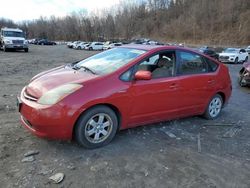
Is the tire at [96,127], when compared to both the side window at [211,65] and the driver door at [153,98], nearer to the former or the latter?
the driver door at [153,98]

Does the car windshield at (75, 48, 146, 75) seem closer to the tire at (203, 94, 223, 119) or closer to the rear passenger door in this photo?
the rear passenger door

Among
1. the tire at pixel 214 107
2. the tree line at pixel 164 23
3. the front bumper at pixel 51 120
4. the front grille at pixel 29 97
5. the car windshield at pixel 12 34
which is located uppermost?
the tree line at pixel 164 23

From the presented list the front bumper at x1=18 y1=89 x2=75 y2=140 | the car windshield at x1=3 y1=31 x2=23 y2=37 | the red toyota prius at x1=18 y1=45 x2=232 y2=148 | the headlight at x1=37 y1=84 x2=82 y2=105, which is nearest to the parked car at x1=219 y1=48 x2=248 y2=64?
the red toyota prius at x1=18 y1=45 x2=232 y2=148

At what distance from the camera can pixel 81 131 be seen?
3.82 meters

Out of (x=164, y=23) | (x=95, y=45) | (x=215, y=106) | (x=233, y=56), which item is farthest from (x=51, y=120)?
(x=164, y=23)

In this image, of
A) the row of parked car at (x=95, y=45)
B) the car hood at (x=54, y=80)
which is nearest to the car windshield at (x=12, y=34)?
the row of parked car at (x=95, y=45)

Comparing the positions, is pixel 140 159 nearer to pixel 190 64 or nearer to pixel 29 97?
pixel 29 97

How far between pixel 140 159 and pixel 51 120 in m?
1.35

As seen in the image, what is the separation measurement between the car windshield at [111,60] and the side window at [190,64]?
839 millimetres

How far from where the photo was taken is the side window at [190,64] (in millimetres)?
5016

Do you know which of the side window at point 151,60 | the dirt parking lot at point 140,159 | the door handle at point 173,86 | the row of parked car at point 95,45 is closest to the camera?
the dirt parking lot at point 140,159

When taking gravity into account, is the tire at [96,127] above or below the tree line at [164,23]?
below

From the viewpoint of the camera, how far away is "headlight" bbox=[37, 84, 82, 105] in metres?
3.67

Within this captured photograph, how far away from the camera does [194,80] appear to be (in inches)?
202
